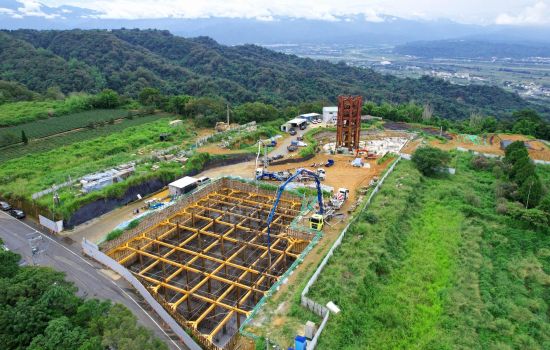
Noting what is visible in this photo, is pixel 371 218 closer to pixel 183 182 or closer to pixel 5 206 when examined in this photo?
pixel 183 182

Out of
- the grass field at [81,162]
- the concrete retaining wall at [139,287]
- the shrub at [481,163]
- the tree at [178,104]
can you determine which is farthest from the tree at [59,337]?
the tree at [178,104]

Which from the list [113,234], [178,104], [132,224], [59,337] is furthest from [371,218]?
[178,104]

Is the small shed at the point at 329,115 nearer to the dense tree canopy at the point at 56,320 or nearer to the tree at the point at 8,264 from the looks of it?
the tree at the point at 8,264

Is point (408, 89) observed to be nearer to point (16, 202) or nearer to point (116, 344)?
point (16, 202)

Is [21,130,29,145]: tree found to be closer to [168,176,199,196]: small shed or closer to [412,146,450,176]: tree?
[168,176,199,196]: small shed

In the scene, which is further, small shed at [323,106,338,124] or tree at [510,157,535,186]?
small shed at [323,106,338,124]

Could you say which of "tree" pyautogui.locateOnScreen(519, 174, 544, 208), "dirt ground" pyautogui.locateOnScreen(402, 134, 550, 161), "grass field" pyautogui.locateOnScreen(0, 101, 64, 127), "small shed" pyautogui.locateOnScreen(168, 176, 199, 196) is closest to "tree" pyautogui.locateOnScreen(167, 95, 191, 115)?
"grass field" pyautogui.locateOnScreen(0, 101, 64, 127)
